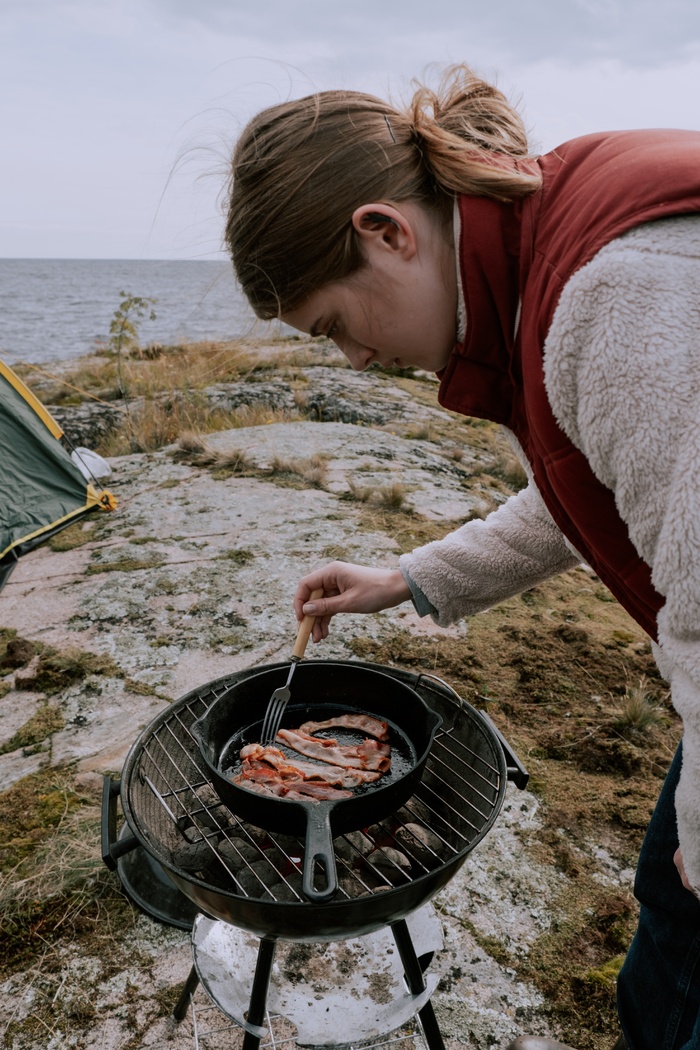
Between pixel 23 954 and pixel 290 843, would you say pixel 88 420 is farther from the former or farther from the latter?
pixel 290 843

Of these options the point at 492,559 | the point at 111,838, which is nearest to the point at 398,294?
the point at 492,559

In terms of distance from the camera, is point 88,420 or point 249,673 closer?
point 249,673

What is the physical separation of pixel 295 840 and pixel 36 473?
481 cm

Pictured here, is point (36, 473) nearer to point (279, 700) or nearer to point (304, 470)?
point (304, 470)

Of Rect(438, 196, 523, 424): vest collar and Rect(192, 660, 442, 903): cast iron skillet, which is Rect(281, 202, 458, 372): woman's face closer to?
Rect(438, 196, 523, 424): vest collar

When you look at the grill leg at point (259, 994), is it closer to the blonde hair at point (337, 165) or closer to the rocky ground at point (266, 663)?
the rocky ground at point (266, 663)

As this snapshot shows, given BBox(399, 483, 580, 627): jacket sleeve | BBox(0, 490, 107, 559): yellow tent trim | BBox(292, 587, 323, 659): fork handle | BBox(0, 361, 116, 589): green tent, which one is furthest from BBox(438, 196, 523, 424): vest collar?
BBox(0, 361, 116, 589): green tent

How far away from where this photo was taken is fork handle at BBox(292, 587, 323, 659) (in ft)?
6.29

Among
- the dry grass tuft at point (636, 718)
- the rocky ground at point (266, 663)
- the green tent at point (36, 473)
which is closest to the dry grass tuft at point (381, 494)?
the rocky ground at point (266, 663)

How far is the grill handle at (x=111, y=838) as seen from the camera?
155cm

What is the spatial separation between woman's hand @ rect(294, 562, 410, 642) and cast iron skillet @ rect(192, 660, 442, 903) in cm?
18

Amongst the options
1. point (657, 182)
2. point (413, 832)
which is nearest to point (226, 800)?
point (413, 832)

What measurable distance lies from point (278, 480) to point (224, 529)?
956mm

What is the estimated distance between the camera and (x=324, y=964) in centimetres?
200
